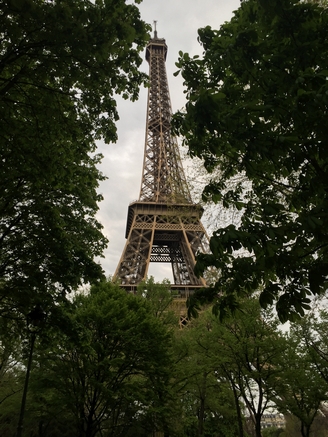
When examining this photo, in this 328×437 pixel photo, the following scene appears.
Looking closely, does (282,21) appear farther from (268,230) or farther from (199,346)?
(199,346)

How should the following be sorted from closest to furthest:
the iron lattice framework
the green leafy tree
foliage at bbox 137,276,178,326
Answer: the green leafy tree, foliage at bbox 137,276,178,326, the iron lattice framework

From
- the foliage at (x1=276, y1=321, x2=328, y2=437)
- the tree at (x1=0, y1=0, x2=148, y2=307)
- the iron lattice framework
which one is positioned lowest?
the foliage at (x1=276, y1=321, x2=328, y2=437)

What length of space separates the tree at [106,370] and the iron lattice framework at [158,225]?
1684 centimetres

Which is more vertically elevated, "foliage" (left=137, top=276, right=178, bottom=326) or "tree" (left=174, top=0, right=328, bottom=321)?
"foliage" (left=137, top=276, right=178, bottom=326)

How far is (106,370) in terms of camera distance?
12922mm

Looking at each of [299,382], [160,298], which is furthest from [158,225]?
[299,382]

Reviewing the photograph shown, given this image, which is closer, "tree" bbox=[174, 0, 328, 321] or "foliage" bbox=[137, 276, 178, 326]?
"tree" bbox=[174, 0, 328, 321]

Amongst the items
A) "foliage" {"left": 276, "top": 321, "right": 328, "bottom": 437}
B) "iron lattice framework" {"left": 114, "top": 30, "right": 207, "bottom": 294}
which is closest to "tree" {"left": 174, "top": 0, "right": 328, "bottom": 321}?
"foliage" {"left": 276, "top": 321, "right": 328, "bottom": 437}

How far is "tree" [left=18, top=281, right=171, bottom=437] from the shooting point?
500 inches

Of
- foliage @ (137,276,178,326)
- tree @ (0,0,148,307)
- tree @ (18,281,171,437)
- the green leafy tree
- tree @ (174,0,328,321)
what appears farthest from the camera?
foliage @ (137,276,178,326)

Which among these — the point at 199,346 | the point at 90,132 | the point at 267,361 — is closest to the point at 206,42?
the point at 90,132

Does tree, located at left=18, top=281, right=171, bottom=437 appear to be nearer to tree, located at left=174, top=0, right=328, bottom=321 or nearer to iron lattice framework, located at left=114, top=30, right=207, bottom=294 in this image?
tree, located at left=174, top=0, right=328, bottom=321

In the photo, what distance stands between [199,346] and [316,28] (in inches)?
638

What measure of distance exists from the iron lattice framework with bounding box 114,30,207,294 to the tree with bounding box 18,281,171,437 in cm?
1684
